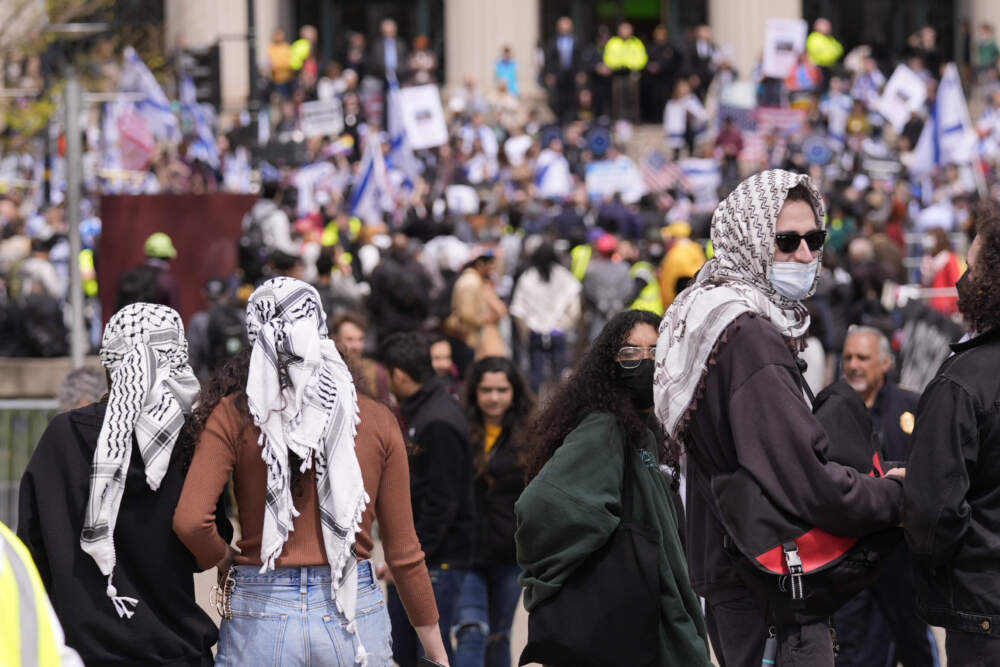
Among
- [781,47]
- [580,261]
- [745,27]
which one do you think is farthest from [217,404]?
[745,27]

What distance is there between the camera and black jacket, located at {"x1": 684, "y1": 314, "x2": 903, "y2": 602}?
163 inches

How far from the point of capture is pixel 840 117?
29.0 m

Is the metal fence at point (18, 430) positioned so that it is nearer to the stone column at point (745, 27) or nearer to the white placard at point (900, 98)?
the white placard at point (900, 98)

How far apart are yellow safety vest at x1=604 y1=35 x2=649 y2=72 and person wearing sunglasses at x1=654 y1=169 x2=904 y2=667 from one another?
27221 mm

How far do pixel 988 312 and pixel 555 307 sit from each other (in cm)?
1184

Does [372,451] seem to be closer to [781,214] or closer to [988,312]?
[781,214]

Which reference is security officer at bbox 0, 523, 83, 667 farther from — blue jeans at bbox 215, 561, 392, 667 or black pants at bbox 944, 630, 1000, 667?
black pants at bbox 944, 630, 1000, 667

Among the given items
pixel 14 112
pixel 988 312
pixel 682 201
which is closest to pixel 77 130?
pixel 988 312

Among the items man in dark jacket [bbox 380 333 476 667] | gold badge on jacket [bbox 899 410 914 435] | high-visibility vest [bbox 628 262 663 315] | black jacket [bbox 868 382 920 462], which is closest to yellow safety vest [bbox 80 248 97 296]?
high-visibility vest [bbox 628 262 663 315]

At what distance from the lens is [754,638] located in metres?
4.46

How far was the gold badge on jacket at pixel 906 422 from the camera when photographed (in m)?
7.32

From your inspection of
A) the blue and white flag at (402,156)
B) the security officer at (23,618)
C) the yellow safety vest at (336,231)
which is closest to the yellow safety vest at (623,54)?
the blue and white flag at (402,156)

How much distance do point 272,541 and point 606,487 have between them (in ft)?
3.42

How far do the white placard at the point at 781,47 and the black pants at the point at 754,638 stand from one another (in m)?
24.6
